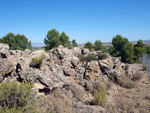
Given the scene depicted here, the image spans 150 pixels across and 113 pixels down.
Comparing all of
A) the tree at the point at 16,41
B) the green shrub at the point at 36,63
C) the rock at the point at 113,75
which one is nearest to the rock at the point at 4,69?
the green shrub at the point at 36,63

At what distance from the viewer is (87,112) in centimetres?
418

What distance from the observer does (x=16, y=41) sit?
125 ft

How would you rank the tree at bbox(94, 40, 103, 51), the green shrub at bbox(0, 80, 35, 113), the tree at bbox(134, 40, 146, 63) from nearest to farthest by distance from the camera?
the green shrub at bbox(0, 80, 35, 113) → the tree at bbox(134, 40, 146, 63) → the tree at bbox(94, 40, 103, 51)

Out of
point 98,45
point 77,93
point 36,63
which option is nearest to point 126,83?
point 77,93

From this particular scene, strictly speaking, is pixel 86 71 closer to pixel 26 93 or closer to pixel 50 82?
pixel 50 82

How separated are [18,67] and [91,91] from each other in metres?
4.17

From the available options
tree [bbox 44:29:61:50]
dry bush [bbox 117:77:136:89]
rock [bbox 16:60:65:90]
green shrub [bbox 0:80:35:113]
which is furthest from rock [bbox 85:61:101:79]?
tree [bbox 44:29:61:50]

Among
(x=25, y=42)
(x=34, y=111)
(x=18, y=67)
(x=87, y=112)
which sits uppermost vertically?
(x=25, y=42)

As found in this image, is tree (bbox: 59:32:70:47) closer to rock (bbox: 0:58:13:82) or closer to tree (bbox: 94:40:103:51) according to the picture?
tree (bbox: 94:40:103:51)

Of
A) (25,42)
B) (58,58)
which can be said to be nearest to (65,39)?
(25,42)

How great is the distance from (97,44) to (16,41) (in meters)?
23.6

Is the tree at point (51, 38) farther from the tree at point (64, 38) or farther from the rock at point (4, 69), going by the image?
the rock at point (4, 69)

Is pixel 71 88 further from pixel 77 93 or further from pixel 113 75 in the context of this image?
pixel 113 75

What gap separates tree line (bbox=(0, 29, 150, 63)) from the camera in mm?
26125
